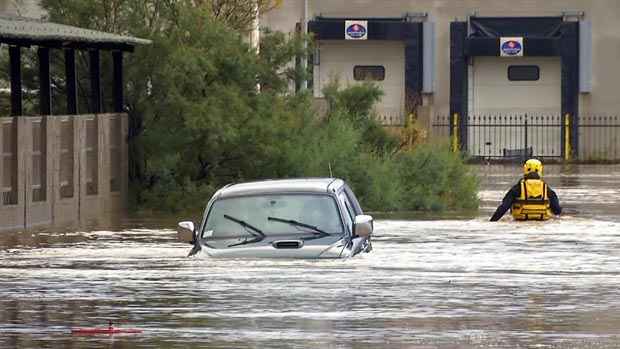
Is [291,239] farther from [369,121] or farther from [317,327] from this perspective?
[369,121]

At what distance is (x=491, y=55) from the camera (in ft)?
190

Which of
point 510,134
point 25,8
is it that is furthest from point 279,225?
point 510,134

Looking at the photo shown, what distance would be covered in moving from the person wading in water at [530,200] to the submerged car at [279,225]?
310 inches

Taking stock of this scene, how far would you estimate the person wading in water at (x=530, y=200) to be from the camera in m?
27.9

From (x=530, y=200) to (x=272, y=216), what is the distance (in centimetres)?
902

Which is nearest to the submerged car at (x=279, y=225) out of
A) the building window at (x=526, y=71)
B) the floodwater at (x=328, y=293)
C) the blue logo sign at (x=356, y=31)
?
the floodwater at (x=328, y=293)

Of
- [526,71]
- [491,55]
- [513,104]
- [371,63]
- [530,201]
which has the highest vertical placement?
[491,55]

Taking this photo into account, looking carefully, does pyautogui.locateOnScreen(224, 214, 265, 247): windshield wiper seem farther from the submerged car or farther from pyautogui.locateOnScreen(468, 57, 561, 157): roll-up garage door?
pyautogui.locateOnScreen(468, 57, 561, 157): roll-up garage door

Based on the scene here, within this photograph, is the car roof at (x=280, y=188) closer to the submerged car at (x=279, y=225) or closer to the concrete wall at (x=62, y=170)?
the submerged car at (x=279, y=225)

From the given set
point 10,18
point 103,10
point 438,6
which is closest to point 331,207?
point 10,18

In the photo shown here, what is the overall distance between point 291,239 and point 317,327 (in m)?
4.80

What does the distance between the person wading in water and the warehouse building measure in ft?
92.0

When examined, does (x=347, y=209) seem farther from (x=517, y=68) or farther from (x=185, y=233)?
(x=517, y=68)

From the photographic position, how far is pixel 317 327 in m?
14.8
